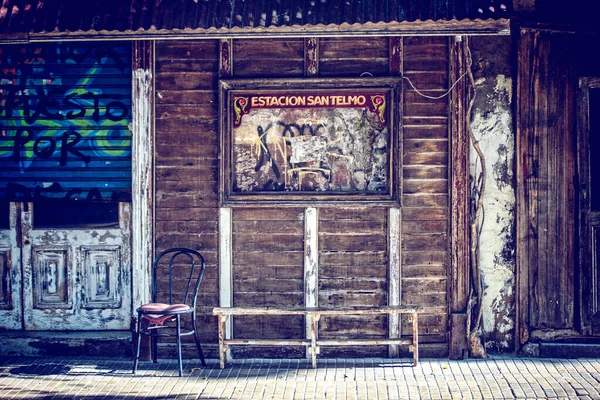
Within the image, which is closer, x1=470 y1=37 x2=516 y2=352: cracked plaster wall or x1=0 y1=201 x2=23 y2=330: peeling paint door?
x1=470 y1=37 x2=516 y2=352: cracked plaster wall

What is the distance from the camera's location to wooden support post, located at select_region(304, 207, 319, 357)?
7.18 m

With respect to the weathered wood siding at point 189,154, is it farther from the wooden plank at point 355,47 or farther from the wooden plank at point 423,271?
the wooden plank at point 423,271

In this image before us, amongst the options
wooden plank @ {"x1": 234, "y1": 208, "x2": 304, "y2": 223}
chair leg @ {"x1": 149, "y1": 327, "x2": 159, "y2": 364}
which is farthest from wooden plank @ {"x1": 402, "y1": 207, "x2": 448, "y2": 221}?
chair leg @ {"x1": 149, "y1": 327, "x2": 159, "y2": 364}

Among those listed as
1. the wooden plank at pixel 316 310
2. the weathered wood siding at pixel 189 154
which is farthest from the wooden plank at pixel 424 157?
the weathered wood siding at pixel 189 154

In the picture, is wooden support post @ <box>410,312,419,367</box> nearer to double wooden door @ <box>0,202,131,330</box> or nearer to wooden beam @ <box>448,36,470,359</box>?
wooden beam @ <box>448,36,470,359</box>

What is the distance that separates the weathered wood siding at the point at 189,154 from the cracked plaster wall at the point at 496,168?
2694mm

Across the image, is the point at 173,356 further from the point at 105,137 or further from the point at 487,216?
the point at 487,216

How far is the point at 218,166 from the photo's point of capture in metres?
7.21

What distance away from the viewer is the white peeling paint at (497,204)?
721 centimetres

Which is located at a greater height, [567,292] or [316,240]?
[316,240]

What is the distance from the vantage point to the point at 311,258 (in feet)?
23.6

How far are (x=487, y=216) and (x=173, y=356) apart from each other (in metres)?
3.54

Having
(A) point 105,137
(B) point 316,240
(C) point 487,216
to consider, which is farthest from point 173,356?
(C) point 487,216

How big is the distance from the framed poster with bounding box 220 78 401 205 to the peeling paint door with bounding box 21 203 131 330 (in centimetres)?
139
